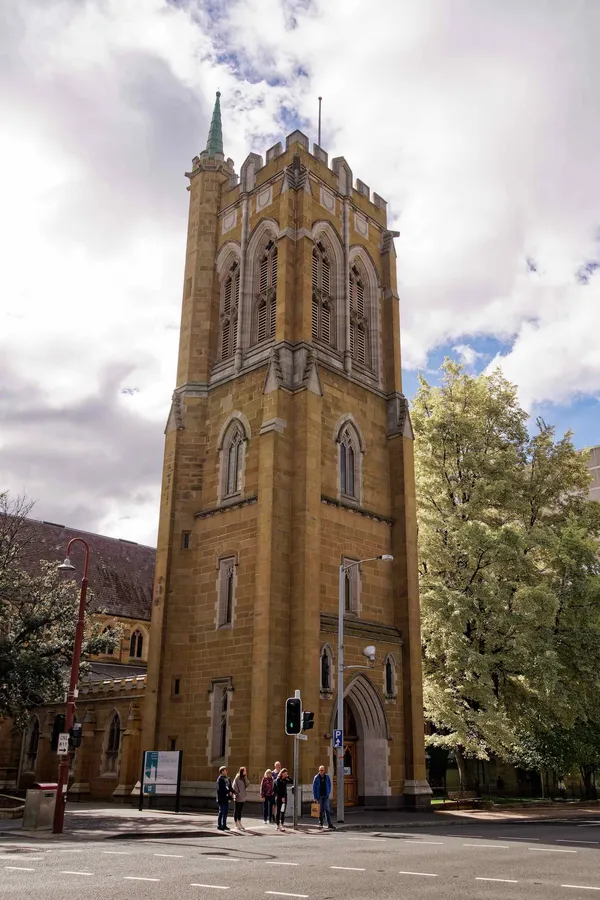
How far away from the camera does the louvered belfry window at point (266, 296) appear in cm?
3281

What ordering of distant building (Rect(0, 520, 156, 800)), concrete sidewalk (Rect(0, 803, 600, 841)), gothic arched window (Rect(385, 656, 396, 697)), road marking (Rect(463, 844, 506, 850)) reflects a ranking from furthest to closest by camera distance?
1. distant building (Rect(0, 520, 156, 800))
2. gothic arched window (Rect(385, 656, 396, 697))
3. concrete sidewalk (Rect(0, 803, 600, 841))
4. road marking (Rect(463, 844, 506, 850))

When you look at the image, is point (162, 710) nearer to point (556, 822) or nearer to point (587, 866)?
point (556, 822)

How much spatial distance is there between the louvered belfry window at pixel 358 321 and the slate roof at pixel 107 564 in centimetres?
2514

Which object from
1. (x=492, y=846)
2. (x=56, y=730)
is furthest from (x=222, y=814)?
(x=492, y=846)

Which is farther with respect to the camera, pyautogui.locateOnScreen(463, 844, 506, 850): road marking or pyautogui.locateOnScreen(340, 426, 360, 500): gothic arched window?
pyautogui.locateOnScreen(340, 426, 360, 500): gothic arched window

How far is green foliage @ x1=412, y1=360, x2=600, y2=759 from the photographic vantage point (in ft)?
99.6

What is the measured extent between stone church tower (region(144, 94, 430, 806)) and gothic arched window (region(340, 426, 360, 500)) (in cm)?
6

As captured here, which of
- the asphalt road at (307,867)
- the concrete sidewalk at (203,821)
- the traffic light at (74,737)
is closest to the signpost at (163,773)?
the concrete sidewalk at (203,821)

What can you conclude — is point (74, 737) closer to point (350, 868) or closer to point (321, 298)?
point (350, 868)

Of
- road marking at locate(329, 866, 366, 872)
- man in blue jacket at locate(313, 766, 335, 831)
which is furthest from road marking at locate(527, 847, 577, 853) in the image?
man in blue jacket at locate(313, 766, 335, 831)

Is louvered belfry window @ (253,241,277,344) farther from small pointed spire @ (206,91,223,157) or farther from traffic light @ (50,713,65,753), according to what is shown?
traffic light @ (50,713,65,753)

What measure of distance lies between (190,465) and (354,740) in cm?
1223

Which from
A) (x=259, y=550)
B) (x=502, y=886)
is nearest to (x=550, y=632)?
(x=259, y=550)

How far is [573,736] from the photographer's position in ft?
110
